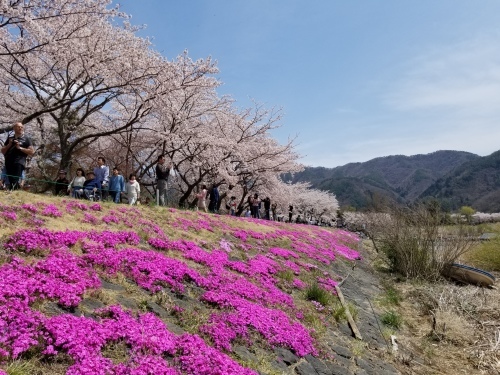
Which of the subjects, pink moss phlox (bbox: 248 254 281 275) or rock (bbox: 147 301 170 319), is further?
pink moss phlox (bbox: 248 254 281 275)

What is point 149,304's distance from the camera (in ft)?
19.6

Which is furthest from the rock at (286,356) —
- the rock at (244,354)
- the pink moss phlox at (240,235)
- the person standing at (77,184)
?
the person standing at (77,184)

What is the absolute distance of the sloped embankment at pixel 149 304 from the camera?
420cm

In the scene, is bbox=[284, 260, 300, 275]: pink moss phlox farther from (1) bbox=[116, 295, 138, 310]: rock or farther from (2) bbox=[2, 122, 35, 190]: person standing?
(2) bbox=[2, 122, 35, 190]: person standing

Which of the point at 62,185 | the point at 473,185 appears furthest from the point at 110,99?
the point at 473,185

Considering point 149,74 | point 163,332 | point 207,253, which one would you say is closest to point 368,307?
point 207,253

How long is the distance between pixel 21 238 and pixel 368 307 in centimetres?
959

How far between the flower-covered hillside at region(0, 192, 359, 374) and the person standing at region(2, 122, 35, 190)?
1630 millimetres

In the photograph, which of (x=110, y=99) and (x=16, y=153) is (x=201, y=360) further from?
(x=110, y=99)

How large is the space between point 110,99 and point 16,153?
9.70m

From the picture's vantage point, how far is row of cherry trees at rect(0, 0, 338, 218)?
48.0 feet

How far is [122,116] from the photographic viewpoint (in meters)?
25.2

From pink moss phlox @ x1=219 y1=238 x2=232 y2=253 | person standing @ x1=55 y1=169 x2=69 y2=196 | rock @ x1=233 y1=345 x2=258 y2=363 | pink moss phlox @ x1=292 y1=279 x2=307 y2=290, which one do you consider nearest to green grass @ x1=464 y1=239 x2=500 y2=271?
pink moss phlox @ x1=292 y1=279 x2=307 y2=290

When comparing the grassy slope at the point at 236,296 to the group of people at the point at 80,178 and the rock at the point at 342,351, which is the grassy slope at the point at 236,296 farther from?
the group of people at the point at 80,178
